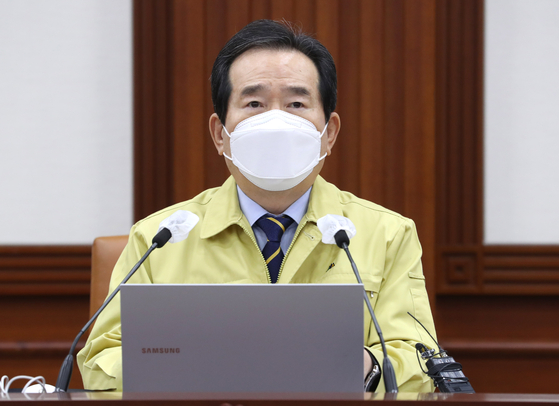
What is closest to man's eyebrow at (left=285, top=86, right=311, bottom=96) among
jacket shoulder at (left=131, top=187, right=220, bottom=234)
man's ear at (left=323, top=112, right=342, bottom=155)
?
man's ear at (left=323, top=112, right=342, bottom=155)

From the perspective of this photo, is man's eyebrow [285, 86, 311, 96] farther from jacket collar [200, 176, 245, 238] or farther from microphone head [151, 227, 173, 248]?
microphone head [151, 227, 173, 248]

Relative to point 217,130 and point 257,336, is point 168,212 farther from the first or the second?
point 257,336

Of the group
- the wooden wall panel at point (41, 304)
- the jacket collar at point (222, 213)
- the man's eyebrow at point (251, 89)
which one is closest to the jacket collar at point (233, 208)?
the jacket collar at point (222, 213)

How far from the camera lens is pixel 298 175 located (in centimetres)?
127

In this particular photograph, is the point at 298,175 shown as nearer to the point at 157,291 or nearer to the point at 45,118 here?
the point at 157,291

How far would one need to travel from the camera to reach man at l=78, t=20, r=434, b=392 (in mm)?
1261

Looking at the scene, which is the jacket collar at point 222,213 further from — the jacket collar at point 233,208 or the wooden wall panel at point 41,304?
the wooden wall panel at point 41,304

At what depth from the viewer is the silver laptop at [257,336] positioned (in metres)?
0.74

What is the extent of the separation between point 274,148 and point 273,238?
237 millimetres

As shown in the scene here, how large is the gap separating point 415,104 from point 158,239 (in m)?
1.37

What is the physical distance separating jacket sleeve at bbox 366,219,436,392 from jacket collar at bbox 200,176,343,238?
0.19 meters

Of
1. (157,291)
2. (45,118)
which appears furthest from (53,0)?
(157,291)

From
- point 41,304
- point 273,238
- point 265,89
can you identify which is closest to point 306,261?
point 273,238

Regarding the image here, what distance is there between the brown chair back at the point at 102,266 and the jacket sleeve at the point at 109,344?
16cm
